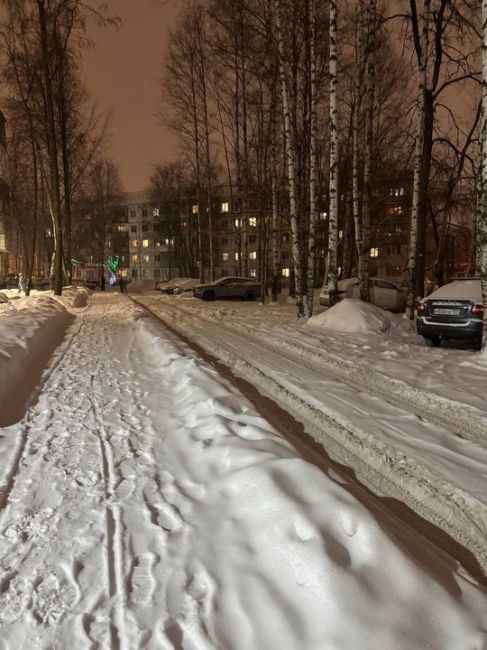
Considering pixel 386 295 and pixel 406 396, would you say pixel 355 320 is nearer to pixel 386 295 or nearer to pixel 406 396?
pixel 406 396

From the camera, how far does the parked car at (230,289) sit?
27078 millimetres

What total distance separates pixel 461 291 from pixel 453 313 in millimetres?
659

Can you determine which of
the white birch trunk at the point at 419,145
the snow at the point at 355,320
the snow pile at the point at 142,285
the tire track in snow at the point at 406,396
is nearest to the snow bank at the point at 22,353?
the tire track in snow at the point at 406,396

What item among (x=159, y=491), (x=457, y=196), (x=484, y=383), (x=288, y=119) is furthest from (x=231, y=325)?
(x=457, y=196)

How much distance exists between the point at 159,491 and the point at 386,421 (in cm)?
273

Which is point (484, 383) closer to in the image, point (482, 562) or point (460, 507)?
point (460, 507)

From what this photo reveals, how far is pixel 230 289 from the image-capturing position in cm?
2723

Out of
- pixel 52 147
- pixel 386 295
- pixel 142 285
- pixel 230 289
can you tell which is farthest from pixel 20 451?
pixel 142 285

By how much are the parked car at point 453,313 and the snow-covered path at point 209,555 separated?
22.7 feet

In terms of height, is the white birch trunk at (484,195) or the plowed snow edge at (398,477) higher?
the white birch trunk at (484,195)

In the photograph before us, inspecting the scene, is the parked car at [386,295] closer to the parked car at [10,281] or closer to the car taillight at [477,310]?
→ the car taillight at [477,310]

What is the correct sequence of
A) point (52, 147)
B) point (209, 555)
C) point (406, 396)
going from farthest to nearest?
point (52, 147), point (406, 396), point (209, 555)

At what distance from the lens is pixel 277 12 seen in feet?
43.4

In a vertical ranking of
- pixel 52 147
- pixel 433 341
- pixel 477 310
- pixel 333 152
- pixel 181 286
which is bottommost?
pixel 433 341
